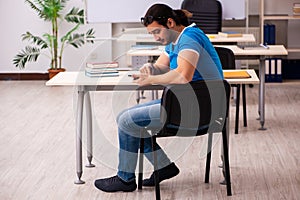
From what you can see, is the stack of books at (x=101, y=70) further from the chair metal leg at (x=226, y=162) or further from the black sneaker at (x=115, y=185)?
the chair metal leg at (x=226, y=162)

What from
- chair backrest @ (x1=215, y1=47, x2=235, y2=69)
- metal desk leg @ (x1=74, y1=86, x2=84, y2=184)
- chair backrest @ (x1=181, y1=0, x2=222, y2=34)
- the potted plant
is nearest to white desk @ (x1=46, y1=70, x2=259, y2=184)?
metal desk leg @ (x1=74, y1=86, x2=84, y2=184)

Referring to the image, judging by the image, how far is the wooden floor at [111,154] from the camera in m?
4.13

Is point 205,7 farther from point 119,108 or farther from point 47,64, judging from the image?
point 47,64

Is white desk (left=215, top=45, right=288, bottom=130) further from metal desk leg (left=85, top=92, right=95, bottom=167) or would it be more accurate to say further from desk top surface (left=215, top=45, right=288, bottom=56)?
metal desk leg (left=85, top=92, right=95, bottom=167)

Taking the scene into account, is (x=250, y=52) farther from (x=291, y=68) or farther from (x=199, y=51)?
(x=291, y=68)

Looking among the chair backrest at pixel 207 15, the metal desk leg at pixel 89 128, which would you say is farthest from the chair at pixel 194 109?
the chair backrest at pixel 207 15

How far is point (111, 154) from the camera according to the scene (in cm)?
502

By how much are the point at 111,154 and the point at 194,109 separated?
4.63 ft

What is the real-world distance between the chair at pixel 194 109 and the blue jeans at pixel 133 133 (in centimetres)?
11

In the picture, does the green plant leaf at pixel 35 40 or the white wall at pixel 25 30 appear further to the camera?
the white wall at pixel 25 30

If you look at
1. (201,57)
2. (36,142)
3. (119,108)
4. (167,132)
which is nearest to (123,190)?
(167,132)

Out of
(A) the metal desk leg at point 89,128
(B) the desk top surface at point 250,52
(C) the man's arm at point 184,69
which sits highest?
(C) the man's arm at point 184,69

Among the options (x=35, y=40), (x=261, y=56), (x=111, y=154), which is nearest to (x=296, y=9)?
(x=261, y=56)

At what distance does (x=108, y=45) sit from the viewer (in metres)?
8.47
